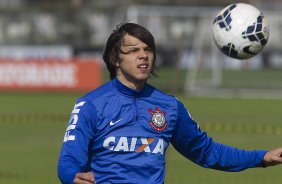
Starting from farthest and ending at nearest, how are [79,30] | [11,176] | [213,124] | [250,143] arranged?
[79,30]
[213,124]
[250,143]
[11,176]

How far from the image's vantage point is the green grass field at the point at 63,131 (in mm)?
11633

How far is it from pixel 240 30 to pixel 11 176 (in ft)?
13.8

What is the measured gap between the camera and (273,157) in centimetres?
619

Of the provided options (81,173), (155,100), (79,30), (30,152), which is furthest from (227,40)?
(79,30)

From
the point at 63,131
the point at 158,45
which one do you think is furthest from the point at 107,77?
the point at 63,131

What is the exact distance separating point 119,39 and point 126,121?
22.0 inches

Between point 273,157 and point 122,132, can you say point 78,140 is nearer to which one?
point 122,132

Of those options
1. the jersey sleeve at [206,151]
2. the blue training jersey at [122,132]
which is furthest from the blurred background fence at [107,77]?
the blue training jersey at [122,132]

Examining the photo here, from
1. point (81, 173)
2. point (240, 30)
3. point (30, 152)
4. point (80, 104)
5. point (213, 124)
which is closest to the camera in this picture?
point (81, 173)

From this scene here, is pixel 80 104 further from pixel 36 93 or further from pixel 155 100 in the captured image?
pixel 36 93

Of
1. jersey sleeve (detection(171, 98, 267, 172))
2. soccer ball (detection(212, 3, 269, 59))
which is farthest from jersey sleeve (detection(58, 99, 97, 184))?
soccer ball (detection(212, 3, 269, 59))

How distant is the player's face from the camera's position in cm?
591

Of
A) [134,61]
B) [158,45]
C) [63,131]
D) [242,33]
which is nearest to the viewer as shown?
[134,61]

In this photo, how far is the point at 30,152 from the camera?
14.2m
